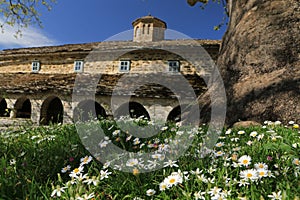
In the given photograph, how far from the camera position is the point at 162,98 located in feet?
38.5

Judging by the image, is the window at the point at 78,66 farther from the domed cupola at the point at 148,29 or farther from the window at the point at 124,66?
the domed cupola at the point at 148,29

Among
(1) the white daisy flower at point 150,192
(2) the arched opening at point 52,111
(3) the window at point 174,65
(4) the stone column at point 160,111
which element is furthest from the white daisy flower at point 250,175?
(3) the window at point 174,65

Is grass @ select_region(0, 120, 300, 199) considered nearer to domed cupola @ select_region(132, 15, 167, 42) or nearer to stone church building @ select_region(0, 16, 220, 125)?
stone church building @ select_region(0, 16, 220, 125)

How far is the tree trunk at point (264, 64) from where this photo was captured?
376cm

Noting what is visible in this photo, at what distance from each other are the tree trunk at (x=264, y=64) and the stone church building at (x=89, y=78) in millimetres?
5376

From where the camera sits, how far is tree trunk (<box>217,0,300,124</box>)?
12.3ft

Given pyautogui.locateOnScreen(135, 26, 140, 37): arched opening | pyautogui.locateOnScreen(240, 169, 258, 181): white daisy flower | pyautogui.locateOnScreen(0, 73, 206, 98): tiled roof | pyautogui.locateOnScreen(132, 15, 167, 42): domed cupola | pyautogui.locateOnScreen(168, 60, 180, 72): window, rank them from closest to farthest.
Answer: pyautogui.locateOnScreen(240, 169, 258, 181): white daisy flower, pyautogui.locateOnScreen(0, 73, 206, 98): tiled roof, pyautogui.locateOnScreen(168, 60, 180, 72): window, pyautogui.locateOnScreen(132, 15, 167, 42): domed cupola, pyautogui.locateOnScreen(135, 26, 140, 37): arched opening

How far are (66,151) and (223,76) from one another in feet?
12.1

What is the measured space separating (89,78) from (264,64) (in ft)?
38.7

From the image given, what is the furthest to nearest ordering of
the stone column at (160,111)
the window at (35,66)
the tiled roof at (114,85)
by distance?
the window at (35,66), the tiled roof at (114,85), the stone column at (160,111)

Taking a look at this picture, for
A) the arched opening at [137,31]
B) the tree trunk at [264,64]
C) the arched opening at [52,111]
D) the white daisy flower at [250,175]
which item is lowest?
the arched opening at [52,111]

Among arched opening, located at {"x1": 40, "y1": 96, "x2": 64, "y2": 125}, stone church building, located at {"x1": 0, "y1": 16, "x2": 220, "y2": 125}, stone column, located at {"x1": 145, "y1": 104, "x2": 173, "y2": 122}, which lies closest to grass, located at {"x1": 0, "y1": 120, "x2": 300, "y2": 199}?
stone church building, located at {"x1": 0, "y1": 16, "x2": 220, "y2": 125}

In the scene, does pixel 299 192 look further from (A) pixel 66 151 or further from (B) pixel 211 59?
(B) pixel 211 59

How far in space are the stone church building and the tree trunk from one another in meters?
5.38
